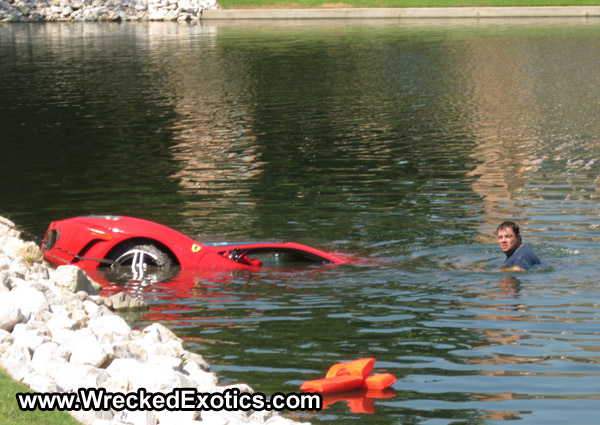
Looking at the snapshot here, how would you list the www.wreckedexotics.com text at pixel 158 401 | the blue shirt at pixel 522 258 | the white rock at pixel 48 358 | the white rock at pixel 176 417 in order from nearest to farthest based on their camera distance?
the www.wreckedexotics.com text at pixel 158 401 < the white rock at pixel 176 417 < the white rock at pixel 48 358 < the blue shirt at pixel 522 258

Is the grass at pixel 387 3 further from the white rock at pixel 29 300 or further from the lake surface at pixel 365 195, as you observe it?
the white rock at pixel 29 300

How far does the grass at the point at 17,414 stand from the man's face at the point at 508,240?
7.23 metres

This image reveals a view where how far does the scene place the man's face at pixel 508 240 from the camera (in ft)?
39.6

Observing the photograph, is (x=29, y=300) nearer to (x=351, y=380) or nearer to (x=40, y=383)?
(x=40, y=383)

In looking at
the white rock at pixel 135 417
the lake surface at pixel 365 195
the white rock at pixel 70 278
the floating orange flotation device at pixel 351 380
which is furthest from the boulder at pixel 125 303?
the white rock at pixel 135 417

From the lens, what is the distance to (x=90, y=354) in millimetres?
7617

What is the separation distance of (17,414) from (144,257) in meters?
6.55

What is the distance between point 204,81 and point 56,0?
125 feet

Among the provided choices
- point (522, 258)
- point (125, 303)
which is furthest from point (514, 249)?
point (125, 303)

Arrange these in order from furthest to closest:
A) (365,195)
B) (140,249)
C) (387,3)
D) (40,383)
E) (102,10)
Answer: (102,10) < (387,3) < (365,195) < (140,249) < (40,383)

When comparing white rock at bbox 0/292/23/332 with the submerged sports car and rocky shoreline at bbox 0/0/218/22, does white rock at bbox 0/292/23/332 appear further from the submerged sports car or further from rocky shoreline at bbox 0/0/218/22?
rocky shoreline at bbox 0/0/218/22

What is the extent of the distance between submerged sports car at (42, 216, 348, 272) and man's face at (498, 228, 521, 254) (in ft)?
7.24

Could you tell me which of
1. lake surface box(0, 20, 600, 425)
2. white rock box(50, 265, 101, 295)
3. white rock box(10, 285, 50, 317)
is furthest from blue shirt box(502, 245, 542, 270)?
white rock box(10, 285, 50, 317)

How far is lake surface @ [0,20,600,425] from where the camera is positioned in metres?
9.09
